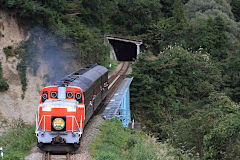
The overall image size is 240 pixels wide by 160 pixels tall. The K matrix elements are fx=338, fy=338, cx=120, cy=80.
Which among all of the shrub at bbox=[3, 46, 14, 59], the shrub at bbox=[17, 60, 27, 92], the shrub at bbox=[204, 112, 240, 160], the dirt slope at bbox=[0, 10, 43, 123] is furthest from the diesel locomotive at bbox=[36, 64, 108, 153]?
the shrub at bbox=[3, 46, 14, 59]

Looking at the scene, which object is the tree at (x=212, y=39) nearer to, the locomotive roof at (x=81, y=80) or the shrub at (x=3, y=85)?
the shrub at (x=3, y=85)

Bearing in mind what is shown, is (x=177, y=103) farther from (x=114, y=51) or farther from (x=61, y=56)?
(x=114, y=51)

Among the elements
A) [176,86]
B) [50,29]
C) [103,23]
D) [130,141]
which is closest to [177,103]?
[176,86]

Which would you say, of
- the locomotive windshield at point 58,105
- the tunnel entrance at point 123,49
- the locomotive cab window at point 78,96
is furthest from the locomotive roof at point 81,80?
the tunnel entrance at point 123,49

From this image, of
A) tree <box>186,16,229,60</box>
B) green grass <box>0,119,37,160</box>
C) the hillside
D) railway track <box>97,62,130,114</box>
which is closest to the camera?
green grass <box>0,119,37,160</box>

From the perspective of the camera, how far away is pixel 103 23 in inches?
1945

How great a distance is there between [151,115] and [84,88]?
58.2ft

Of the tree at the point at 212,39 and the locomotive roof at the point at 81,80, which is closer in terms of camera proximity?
the locomotive roof at the point at 81,80

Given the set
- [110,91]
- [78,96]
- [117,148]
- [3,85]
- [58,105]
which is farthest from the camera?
[3,85]

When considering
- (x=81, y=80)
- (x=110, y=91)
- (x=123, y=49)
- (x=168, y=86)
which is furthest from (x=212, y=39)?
(x=81, y=80)

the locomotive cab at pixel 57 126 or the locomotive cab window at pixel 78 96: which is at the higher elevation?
the locomotive cab window at pixel 78 96

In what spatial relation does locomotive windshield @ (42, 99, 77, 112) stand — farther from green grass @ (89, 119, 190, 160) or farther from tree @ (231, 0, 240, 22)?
tree @ (231, 0, 240, 22)

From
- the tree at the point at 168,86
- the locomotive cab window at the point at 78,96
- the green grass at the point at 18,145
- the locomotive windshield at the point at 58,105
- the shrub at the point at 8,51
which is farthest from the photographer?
the shrub at the point at 8,51

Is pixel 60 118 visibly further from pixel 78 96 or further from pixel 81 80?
pixel 81 80
